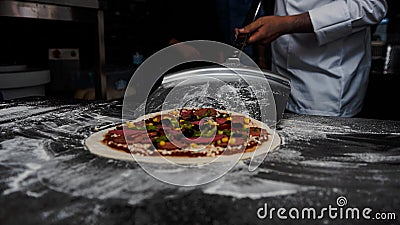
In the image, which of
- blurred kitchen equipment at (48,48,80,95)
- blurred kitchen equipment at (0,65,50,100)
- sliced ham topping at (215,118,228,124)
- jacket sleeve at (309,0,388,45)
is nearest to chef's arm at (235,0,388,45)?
jacket sleeve at (309,0,388,45)

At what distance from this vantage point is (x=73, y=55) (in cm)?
239

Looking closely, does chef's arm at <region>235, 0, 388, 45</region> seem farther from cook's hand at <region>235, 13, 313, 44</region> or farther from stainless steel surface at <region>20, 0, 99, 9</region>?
stainless steel surface at <region>20, 0, 99, 9</region>

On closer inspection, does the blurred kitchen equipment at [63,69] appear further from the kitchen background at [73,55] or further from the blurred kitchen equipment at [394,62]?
the blurred kitchen equipment at [394,62]

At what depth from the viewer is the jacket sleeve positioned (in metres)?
1.46

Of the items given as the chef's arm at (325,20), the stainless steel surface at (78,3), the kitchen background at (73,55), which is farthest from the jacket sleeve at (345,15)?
the stainless steel surface at (78,3)

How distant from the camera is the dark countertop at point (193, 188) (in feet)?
2.03

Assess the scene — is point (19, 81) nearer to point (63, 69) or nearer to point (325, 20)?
point (63, 69)

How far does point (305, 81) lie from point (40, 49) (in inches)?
62.5

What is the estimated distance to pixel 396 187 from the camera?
0.72 meters

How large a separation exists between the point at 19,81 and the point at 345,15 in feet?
4.78

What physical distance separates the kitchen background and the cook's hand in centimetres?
77

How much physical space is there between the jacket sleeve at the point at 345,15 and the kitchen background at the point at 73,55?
2.13ft

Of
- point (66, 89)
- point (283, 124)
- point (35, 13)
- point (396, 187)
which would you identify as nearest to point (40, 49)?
point (66, 89)

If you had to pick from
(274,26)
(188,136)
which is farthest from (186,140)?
(274,26)
